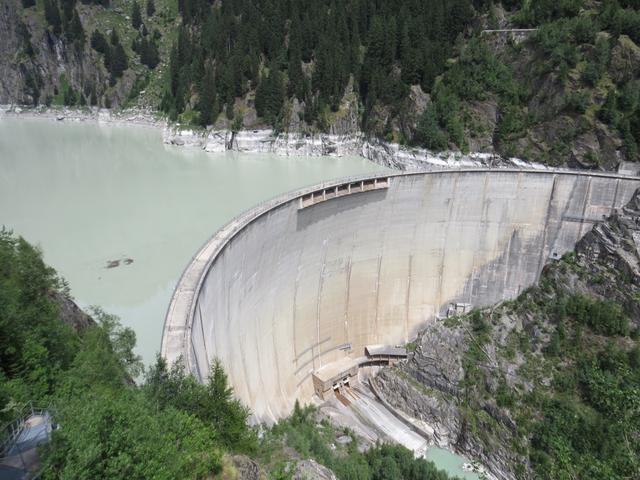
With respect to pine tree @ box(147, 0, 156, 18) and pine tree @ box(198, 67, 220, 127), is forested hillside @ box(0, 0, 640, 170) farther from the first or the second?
pine tree @ box(147, 0, 156, 18)

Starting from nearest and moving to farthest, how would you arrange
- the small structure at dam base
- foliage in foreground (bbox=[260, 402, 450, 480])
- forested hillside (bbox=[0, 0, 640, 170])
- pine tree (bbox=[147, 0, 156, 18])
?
foliage in foreground (bbox=[260, 402, 450, 480]) < the small structure at dam base < forested hillside (bbox=[0, 0, 640, 170]) < pine tree (bbox=[147, 0, 156, 18])

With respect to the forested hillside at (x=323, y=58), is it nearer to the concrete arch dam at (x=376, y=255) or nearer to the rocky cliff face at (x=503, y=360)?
the concrete arch dam at (x=376, y=255)

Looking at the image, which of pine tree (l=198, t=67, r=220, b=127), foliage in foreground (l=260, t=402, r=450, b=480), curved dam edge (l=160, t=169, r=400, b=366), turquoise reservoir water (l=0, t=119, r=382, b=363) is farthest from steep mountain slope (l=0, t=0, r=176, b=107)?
foliage in foreground (l=260, t=402, r=450, b=480)

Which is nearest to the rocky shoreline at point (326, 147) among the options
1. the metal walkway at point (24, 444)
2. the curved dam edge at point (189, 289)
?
the curved dam edge at point (189, 289)

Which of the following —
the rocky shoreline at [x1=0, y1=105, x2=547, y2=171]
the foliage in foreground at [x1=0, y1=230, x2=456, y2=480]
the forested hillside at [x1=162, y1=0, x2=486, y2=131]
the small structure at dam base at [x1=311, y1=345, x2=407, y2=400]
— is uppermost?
the forested hillside at [x1=162, y1=0, x2=486, y2=131]

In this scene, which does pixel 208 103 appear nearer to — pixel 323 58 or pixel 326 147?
pixel 323 58
